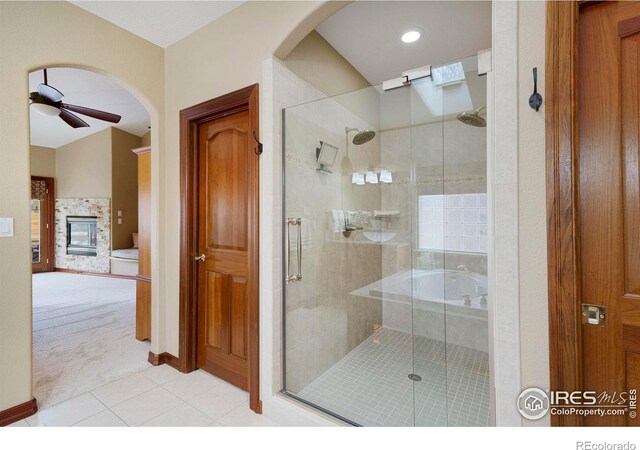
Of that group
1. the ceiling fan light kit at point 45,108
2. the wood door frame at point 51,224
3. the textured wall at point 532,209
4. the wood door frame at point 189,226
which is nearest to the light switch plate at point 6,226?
the wood door frame at point 189,226

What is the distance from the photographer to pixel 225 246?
7.64 ft

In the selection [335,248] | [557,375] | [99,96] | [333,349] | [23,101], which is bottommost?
[333,349]

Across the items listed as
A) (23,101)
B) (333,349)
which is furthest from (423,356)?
(23,101)

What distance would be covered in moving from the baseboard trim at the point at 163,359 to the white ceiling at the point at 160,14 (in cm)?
268

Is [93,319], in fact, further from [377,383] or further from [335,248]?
[377,383]

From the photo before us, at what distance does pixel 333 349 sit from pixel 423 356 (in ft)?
2.29

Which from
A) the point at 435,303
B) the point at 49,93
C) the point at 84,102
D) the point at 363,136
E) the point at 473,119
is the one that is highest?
the point at 84,102

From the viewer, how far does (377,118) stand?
2.51 m

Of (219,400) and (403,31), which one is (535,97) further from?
(219,400)

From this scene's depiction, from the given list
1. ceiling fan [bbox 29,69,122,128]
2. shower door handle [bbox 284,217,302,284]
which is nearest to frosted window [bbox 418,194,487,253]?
shower door handle [bbox 284,217,302,284]

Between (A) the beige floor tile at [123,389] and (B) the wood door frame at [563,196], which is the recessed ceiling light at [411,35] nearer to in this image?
(B) the wood door frame at [563,196]

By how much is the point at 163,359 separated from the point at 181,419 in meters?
0.88

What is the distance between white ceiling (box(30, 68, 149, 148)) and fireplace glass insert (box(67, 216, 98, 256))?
6.43ft

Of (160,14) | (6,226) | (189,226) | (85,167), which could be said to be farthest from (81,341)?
(85,167)
